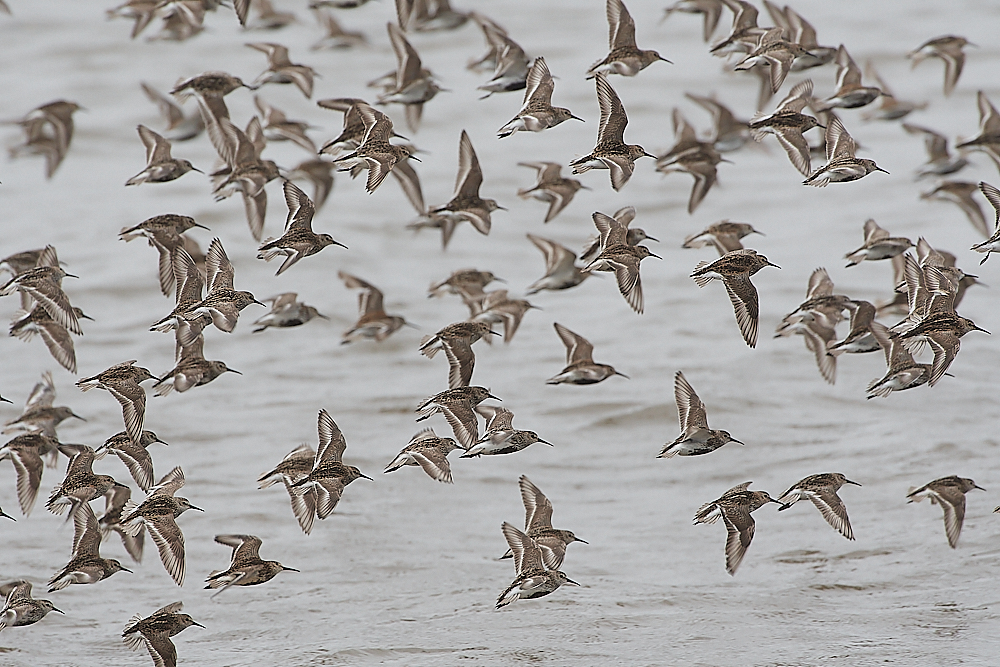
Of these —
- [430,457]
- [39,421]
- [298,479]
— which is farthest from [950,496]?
[39,421]

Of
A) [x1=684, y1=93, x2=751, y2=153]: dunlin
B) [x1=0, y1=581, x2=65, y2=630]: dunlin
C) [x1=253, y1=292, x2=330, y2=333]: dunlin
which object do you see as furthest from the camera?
[x1=684, y1=93, x2=751, y2=153]: dunlin

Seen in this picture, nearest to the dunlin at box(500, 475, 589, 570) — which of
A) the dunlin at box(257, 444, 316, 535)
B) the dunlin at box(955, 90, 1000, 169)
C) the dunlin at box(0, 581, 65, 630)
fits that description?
the dunlin at box(257, 444, 316, 535)

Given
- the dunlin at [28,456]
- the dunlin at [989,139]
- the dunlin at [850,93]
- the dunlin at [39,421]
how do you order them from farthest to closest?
the dunlin at [989,139]
the dunlin at [850,93]
the dunlin at [39,421]
the dunlin at [28,456]

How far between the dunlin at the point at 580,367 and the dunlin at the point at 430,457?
56.5 inches

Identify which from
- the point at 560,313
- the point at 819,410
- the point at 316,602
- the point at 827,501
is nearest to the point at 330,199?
the point at 560,313

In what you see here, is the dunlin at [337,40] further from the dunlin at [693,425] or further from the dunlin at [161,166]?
the dunlin at [693,425]

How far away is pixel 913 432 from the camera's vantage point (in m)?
10.3

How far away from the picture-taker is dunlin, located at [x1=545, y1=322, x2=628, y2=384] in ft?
28.0

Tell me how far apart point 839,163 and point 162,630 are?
431cm

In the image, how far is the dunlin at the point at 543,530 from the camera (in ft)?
24.1

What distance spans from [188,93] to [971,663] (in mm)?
5716

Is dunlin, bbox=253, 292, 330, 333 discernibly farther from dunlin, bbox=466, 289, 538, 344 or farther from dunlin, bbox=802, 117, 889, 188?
dunlin, bbox=802, 117, 889, 188

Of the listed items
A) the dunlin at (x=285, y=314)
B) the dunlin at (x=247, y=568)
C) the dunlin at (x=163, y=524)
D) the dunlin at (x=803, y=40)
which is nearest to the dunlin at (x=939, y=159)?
the dunlin at (x=803, y=40)

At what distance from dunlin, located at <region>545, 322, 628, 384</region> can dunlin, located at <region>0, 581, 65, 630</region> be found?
3233mm
